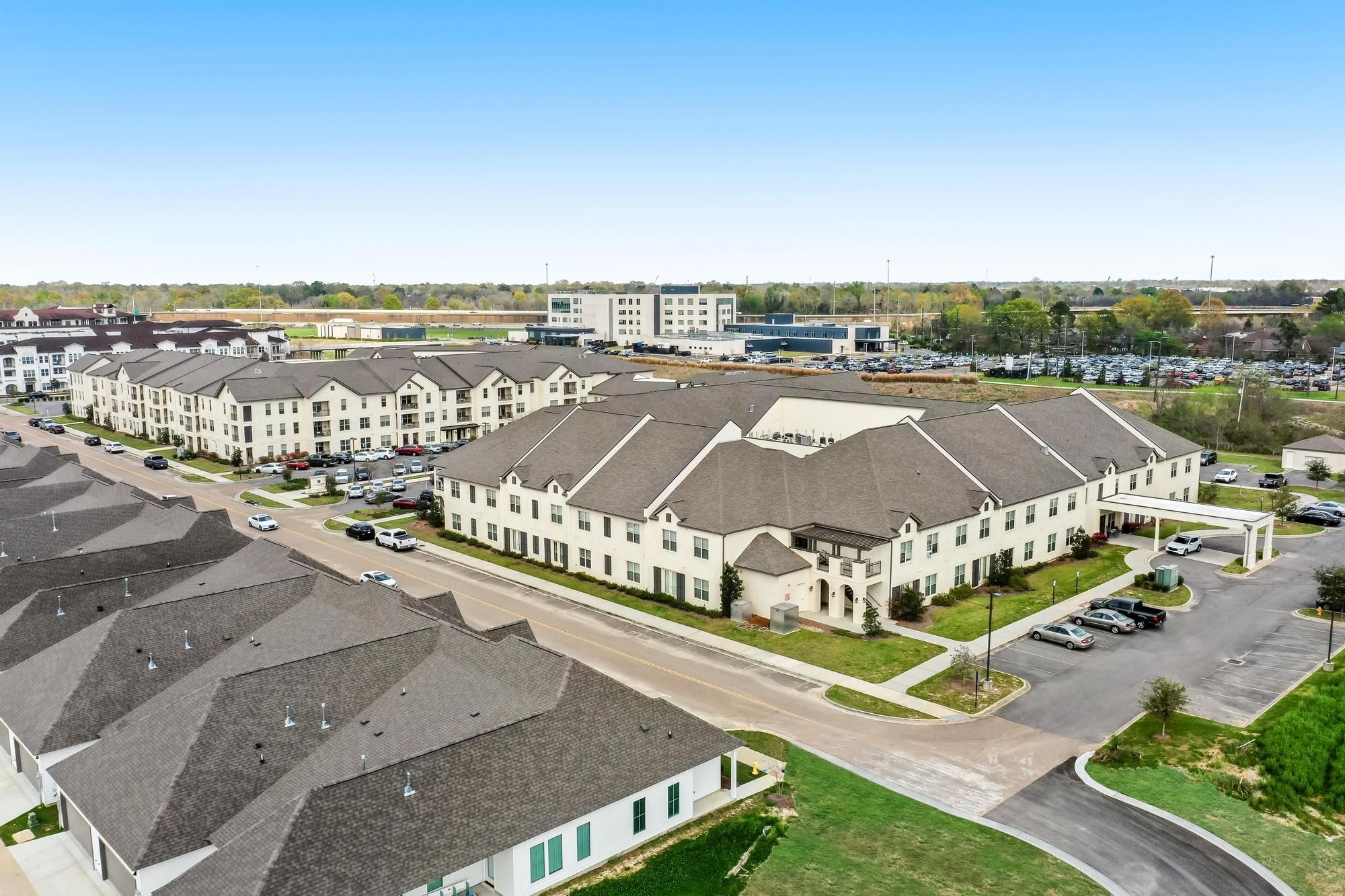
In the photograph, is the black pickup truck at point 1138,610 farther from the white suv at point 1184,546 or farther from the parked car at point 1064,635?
the white suv at point 1184,546

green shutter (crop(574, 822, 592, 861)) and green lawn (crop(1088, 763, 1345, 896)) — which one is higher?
green shutter (crop(574, 822, 592, 861))

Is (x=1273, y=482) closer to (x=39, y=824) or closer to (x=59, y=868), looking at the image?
(x=59, y=868)

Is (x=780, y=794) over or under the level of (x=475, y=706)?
under

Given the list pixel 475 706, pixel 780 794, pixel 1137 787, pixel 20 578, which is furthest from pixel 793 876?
pixel 20 578

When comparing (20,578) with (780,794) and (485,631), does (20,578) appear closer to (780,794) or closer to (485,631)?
(485,631)

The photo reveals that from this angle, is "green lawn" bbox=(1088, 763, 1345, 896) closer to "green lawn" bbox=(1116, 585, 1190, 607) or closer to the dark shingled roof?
the dark shingled roof

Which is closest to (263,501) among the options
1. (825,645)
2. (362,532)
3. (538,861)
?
(362,532)

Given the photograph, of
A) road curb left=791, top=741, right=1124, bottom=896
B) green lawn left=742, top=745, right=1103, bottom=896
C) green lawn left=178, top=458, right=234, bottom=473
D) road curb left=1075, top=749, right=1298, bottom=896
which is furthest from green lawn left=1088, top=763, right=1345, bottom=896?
green lawn left=178, top=458, right=234, bottom=473

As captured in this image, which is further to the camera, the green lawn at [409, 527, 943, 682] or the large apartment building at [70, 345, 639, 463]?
the large apartment building at [70, 345, 639, 463]
